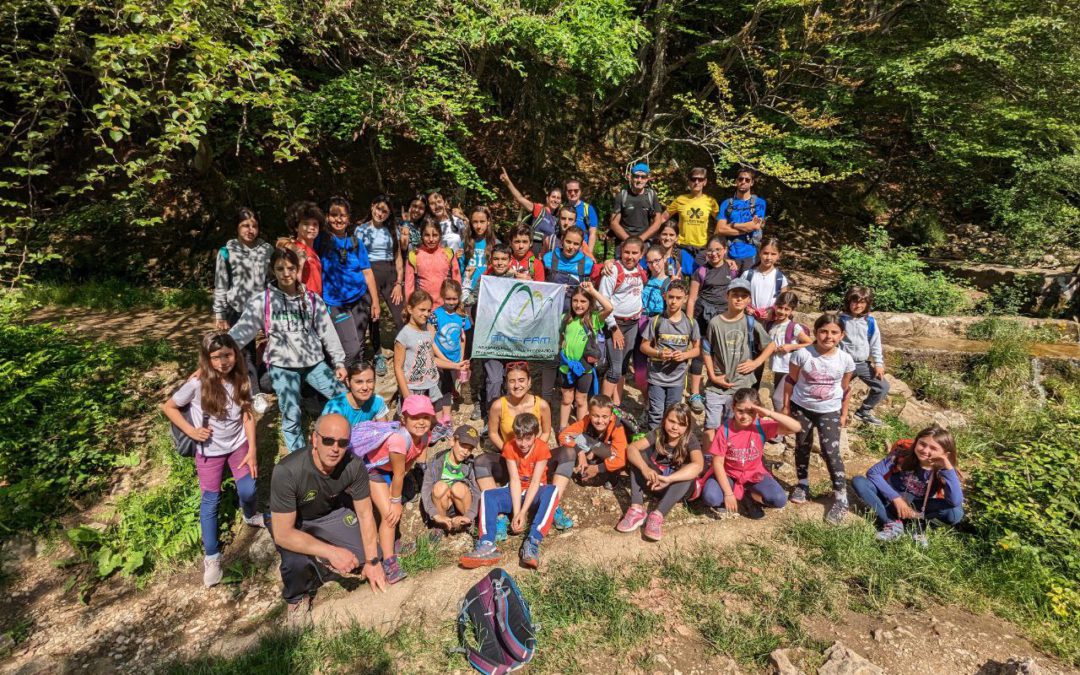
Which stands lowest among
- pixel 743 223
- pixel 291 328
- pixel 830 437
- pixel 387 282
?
pixel 830 437

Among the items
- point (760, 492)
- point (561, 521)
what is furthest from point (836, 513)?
point (561, 521)

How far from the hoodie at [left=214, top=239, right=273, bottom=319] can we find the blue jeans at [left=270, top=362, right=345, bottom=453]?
3.54ft

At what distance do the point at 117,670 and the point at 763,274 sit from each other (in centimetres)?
715

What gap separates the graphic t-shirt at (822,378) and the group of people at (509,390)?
16 mm

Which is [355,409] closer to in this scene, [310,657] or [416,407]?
[416,407]

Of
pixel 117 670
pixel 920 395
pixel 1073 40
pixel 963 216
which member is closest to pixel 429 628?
pixel 117 670

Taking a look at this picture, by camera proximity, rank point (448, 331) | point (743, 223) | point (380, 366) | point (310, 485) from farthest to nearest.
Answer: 1. point (380, 366)
2. point (743, 223)
3. point (448, 331)
4. point (310, 485)

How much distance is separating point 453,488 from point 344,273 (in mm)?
2896

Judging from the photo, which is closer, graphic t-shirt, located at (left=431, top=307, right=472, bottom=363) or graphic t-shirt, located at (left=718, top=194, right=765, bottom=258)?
graphic t-shirt, located at (left=431, top=307, right=472, bottom=363)

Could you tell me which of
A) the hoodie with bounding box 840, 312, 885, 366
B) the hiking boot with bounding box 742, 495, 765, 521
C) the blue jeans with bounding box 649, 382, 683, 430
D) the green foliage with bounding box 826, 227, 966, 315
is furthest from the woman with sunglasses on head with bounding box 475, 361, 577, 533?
the green foliage with bounding box 826, 227, 966, 315

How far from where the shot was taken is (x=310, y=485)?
3.89 metres

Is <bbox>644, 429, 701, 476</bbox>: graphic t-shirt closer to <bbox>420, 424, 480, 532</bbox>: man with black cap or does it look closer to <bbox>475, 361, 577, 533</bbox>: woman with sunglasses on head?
<bbox>475, 361, 577, 533</bbox>: woman with sunglasses on head

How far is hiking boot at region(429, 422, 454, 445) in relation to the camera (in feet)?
19.2

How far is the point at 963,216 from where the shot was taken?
14.0 m
